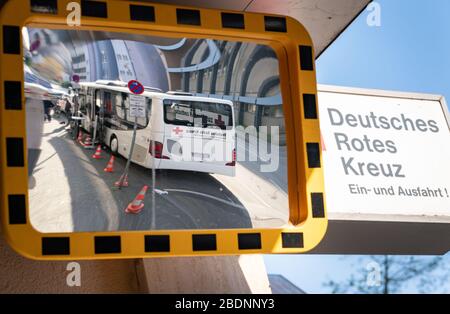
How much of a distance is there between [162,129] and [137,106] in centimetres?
13

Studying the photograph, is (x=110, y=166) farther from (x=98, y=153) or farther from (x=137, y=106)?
(x=137, y=106)

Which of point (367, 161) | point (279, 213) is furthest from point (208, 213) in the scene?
point (367, 161)

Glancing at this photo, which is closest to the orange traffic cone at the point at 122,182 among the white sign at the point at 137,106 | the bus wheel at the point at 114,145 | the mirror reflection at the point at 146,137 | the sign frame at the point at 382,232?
the mirror reflection at the point at 146,137

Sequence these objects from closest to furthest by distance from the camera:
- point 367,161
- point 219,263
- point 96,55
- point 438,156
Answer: point 96,55, point 219,263, point 367,161, point 438,156

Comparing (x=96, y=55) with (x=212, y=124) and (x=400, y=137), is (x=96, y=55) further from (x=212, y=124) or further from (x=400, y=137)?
(x=400, y=137)

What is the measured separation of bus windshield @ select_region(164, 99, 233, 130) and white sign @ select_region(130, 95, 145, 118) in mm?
84

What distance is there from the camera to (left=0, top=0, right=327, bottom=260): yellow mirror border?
1816 millimetres

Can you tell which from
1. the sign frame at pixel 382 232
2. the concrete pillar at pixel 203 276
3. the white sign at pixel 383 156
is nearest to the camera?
the concrete pillar at pixel 203 276

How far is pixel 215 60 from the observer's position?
2100 millimetres

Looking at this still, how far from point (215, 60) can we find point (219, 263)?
0.93 meters

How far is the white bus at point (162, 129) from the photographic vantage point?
2.00 meters

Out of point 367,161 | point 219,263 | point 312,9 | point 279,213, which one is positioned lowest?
point 219,263

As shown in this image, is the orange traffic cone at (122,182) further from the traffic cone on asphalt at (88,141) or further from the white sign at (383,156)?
the white sign at (383,156)

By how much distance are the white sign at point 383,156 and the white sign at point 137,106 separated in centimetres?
268
